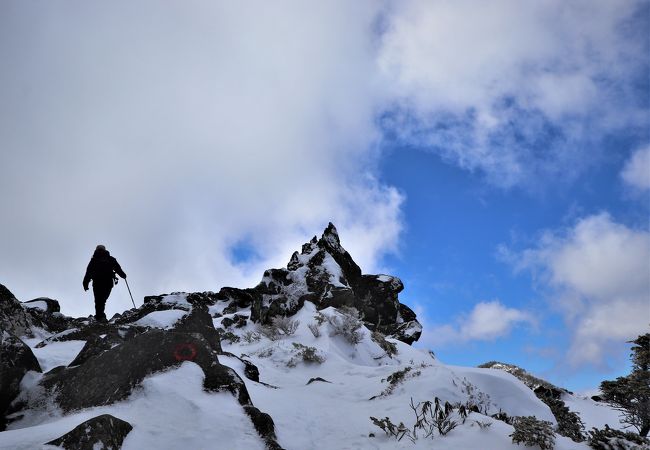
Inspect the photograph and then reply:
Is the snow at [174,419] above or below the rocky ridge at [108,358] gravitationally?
below

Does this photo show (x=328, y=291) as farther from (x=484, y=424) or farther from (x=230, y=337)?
(x=484, y=424)

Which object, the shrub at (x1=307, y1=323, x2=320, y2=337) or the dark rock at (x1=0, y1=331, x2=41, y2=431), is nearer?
the dark rock at (x1=0, y1=331, x2=41, y2=431)

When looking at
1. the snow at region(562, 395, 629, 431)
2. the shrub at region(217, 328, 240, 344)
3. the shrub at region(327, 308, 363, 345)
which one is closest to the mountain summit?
the shrub at region(327, 308, 363, 345)

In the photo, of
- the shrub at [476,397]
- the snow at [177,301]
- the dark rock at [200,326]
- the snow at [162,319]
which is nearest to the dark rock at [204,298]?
the snow at [177,301]

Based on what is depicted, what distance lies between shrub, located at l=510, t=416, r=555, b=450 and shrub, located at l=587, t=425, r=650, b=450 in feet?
2.39

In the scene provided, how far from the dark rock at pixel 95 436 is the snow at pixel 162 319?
6.87 meters

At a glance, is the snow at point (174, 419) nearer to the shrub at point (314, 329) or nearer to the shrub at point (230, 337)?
the shrub at point (314, 329)

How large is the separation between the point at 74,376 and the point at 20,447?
3005 millimetres

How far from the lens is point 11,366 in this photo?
6926 millimetres

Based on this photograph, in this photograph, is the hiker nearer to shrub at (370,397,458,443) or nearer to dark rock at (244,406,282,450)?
dark rock at (244,406,282,450)

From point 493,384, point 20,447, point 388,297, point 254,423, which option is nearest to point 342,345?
point 493,384

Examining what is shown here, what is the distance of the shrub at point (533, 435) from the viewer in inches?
245

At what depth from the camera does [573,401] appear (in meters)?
22.6

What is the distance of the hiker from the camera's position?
15.0m
